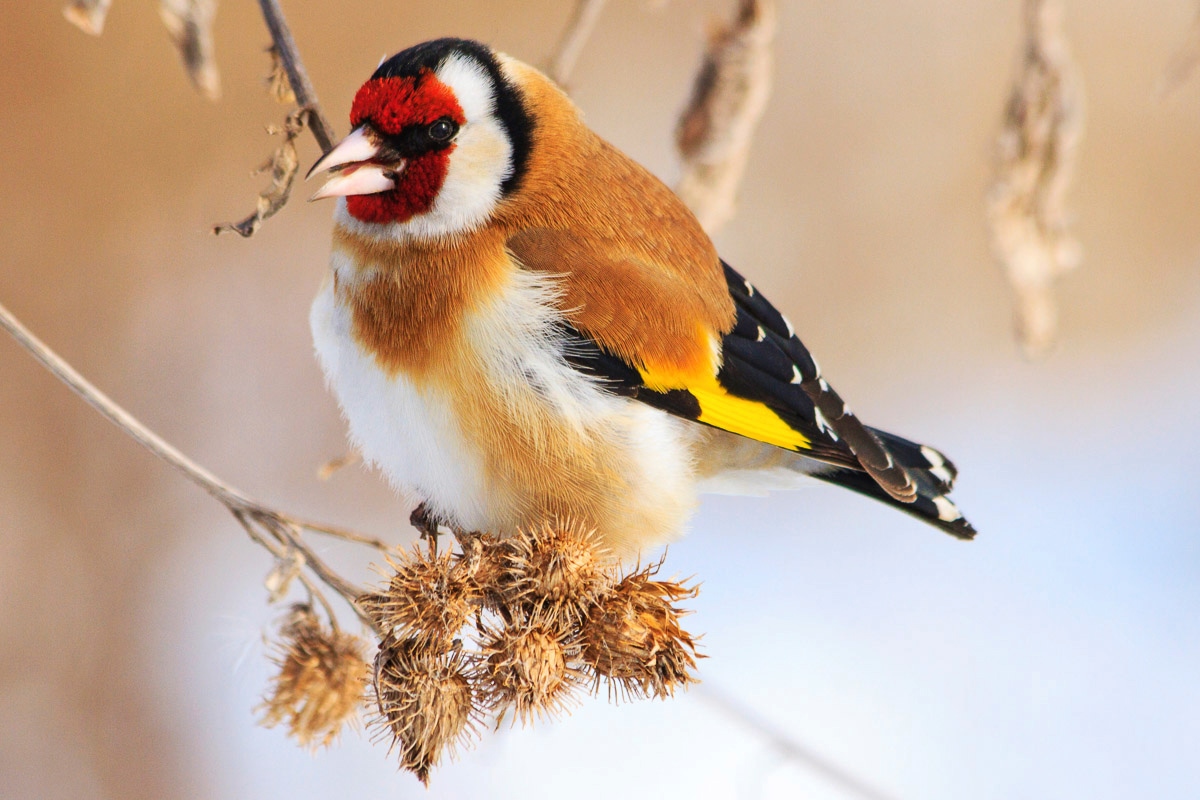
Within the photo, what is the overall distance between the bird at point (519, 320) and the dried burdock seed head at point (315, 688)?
224mm

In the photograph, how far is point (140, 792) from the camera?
7.52 ft

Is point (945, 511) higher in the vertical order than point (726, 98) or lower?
lower

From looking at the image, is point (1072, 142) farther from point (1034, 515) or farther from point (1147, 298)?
point (1147, 298)

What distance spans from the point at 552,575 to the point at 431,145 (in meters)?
0.52

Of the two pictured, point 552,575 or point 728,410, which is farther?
point 728,410

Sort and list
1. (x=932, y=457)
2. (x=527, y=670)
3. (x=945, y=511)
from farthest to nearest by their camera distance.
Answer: (x=932, y=457) < (x=945, y=511) < (x=527, y=670)

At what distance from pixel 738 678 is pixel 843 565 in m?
0.60

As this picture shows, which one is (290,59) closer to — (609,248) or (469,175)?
(469,175)

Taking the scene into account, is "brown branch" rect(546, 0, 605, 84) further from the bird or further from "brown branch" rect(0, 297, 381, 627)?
"brown branch" rect(0, 297, 381, 627)

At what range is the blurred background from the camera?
7.34 ft

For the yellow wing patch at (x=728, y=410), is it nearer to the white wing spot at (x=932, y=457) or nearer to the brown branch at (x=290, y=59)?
the white wing spot at (x=932, y=457)

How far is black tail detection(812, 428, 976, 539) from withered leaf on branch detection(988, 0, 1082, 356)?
320 mm

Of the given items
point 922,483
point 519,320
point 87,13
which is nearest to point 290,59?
point 87,13

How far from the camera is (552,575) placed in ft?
3.75
